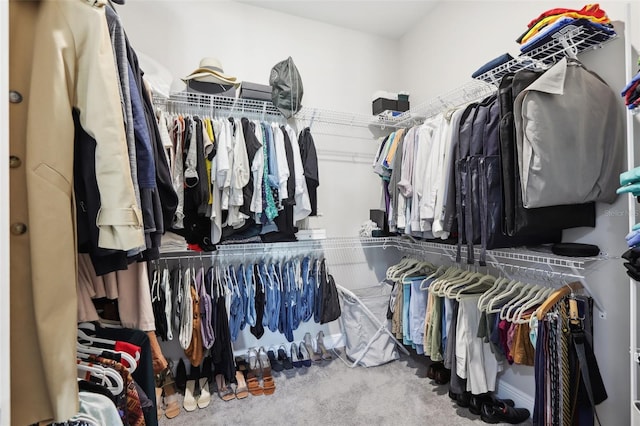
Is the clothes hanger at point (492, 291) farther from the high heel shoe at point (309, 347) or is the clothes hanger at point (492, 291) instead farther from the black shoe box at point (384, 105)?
the black shoe box at point (384, 105)

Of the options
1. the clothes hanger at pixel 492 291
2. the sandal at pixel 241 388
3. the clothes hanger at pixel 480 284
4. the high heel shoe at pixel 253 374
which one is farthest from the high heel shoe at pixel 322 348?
the clothes hanger at pixel 492 291

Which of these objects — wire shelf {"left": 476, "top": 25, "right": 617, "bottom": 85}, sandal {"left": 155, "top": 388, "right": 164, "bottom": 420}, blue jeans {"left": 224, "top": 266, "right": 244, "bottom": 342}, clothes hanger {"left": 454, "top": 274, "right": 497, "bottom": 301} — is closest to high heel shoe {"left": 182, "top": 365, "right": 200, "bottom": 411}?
sandal {"left": 155, "top": 388, "right": 164, "bottom": 420}

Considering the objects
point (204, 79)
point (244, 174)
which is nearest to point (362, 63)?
point (204, 79)

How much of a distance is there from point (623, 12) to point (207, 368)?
10.4 feet

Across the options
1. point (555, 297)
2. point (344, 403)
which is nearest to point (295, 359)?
point (344, 403)

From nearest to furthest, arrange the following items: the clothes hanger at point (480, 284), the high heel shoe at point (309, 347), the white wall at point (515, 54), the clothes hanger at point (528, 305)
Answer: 1. the white wall at point (515, 54)
2. the clothes hanger at point (528, 305)
3. the clothes hanger at point (480, 284)
4. the high heel shoe at point (309, 347)

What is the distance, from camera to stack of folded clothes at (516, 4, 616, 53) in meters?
1.45

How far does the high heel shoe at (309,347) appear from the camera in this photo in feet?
8.74

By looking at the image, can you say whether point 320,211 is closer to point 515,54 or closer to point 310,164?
point 310,164

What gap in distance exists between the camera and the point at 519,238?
1721 millimetres

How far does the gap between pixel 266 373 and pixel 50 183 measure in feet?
6.74

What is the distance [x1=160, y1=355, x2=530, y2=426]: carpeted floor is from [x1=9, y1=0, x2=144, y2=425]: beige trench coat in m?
1.46

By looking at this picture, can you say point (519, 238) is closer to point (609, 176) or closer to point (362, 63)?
point (609, 176)

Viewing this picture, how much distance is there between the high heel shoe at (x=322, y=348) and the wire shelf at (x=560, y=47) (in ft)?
7.62
